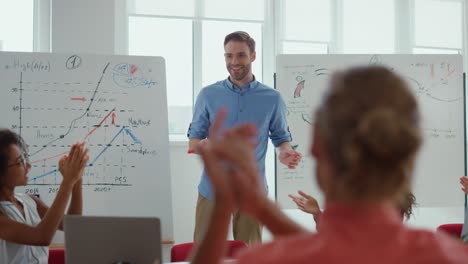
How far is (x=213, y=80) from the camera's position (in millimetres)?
5102

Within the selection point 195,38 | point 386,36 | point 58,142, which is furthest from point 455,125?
point 58,142

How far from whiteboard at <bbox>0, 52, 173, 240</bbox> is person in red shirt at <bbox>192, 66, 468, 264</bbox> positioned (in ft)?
10.5

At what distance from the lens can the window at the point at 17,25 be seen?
15.2ft

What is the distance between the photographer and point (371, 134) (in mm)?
683

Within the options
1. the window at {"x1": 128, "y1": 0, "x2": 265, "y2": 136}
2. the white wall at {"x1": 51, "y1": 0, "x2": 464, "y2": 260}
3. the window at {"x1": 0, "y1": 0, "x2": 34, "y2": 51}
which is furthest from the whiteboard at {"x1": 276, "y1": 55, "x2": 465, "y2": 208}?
the window at {"x1": 0, "y1": 0, "x2": 34, "y2": 51}

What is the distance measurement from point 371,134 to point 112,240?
132 centimetres

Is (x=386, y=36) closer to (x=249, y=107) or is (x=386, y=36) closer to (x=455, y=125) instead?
(x=455, y=125)

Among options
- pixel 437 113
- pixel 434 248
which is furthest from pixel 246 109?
pixel 434 248

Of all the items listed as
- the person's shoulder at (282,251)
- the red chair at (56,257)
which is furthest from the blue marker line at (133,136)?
Result: the person's shoulder at (282,251)

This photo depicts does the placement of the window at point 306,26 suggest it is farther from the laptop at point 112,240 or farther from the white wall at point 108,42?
the laptop at point 112,240

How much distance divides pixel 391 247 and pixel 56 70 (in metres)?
3.54

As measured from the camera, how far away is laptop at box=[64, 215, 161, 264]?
1.77m

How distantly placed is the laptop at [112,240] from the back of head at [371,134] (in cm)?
115

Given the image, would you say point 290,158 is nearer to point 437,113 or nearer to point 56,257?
point 56,257
